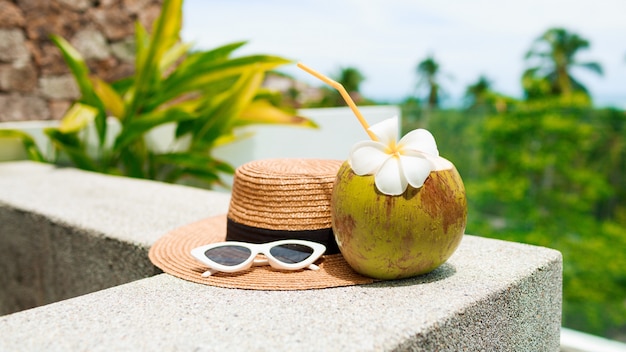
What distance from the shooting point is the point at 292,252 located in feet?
4.26

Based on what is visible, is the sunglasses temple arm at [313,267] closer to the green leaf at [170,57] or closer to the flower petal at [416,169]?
the flower petal at [416,169]

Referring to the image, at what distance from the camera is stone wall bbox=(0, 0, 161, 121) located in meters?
3.85

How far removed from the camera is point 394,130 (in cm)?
117

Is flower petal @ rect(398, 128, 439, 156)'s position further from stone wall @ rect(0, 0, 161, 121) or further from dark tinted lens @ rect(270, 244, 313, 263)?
stone wall @ rect(0, 0, 161, 121)

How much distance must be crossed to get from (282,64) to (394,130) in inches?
89.3

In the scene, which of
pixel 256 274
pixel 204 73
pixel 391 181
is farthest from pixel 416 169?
pixel 204 73

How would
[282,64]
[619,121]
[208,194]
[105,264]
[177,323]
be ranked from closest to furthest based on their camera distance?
[177,323]
[105,264]
[208,194]
[282,64]
[619,121]

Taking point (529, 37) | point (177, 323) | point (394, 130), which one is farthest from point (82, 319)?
point (529, 37)

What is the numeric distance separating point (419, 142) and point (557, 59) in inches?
1250

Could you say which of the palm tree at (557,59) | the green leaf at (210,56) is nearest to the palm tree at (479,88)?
the palm tree at (557,59)

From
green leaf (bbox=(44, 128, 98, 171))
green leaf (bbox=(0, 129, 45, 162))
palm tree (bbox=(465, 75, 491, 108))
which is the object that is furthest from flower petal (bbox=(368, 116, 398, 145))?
palm tree (bbox=(465, 75, 491, 108))

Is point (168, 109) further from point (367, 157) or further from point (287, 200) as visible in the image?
point (367, 157)

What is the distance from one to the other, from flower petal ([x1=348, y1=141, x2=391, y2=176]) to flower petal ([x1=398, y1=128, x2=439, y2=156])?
1.7 inches

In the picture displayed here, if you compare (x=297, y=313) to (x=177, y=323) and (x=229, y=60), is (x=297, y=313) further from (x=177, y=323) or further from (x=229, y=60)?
(x=229, y=60)
